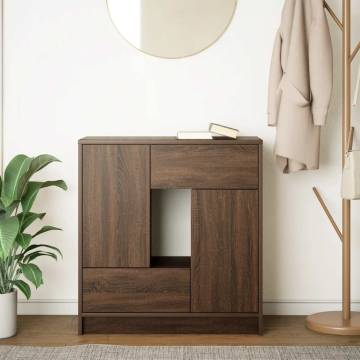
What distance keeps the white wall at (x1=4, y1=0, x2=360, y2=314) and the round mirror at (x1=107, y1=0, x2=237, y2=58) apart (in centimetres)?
5

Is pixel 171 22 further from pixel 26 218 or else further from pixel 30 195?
pixel 26 218

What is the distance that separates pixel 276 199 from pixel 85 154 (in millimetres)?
1091

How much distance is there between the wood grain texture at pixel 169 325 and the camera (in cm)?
360

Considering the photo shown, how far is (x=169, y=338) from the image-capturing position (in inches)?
139

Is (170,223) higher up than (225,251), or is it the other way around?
(170,223)

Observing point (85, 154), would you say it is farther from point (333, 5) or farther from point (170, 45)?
point (333, 5)

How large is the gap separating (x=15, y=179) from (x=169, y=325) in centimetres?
105

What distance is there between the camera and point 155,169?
354 centimetres

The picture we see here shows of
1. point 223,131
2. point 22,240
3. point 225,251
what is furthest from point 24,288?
point 223,131

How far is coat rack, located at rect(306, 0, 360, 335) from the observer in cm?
355

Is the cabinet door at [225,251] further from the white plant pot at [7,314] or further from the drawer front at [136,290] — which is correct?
the white plant pot at [7,314]

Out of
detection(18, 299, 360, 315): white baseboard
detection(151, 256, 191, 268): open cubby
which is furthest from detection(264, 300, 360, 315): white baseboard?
detection(151, 256, 191, 268): open cubby

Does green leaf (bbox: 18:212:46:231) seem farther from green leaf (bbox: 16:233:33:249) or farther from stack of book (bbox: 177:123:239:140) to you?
stack of book (bbox: 177:123:239:140)

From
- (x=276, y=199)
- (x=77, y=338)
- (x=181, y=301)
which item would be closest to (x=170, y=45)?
(x=276, y=199)
